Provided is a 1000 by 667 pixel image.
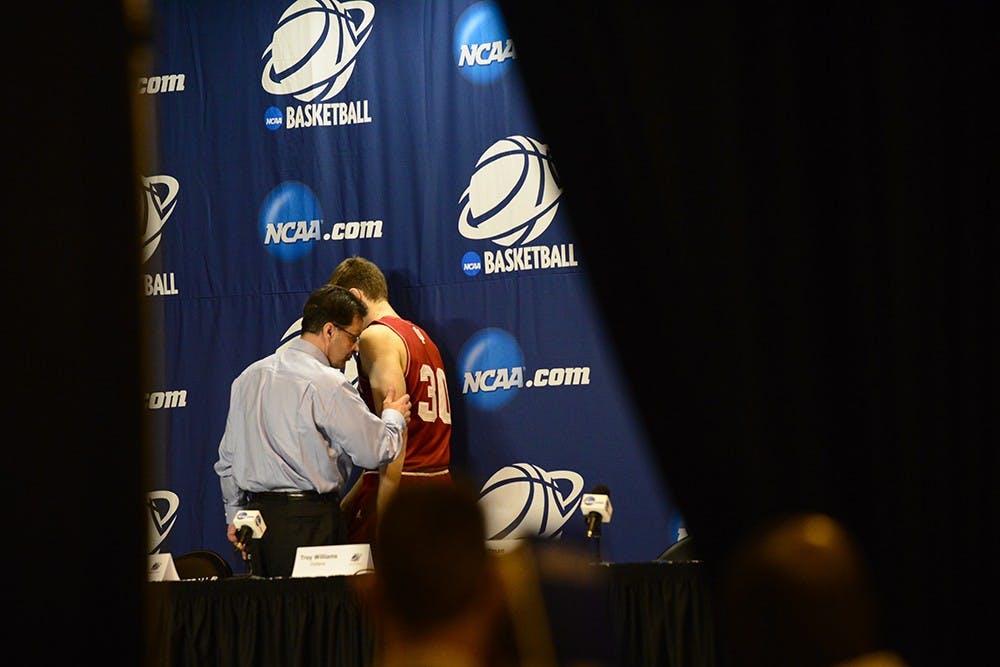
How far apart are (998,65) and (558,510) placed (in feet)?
16.1

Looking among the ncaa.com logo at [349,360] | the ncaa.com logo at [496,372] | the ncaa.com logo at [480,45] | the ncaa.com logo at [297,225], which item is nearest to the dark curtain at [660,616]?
the ncaa.com logo at [496,372]

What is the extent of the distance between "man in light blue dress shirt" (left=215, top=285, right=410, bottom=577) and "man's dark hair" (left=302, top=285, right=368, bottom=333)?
0.13 meters

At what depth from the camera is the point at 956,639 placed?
133cm

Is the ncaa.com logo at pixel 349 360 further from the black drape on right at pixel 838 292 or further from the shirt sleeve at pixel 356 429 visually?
the black drape on right at pixel 838 292

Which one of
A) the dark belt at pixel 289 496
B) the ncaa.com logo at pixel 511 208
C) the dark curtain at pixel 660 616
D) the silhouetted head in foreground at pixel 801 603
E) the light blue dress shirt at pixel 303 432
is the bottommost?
the dark curtain at pixel 660 616

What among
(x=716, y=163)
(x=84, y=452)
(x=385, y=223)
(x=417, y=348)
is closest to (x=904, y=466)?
(x=716, y=163)

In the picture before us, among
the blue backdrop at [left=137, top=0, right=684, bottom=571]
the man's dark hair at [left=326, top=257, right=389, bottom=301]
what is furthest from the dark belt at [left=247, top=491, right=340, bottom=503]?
the blue backdrop at [left=137, top=0, right=684, bottom=571]

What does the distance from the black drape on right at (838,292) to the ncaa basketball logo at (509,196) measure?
4877mm

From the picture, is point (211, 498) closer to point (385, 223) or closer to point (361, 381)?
point (361, 381)

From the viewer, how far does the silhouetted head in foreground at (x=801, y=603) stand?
1.14 meters

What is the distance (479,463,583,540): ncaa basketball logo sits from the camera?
604cm

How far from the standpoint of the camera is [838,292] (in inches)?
51.3

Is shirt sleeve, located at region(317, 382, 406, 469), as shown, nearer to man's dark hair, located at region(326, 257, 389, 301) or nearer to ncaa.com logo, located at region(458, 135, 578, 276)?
man's dark hair, located at region(326, 257, 389, 301)

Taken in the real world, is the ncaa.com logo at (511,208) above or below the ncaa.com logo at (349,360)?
above
